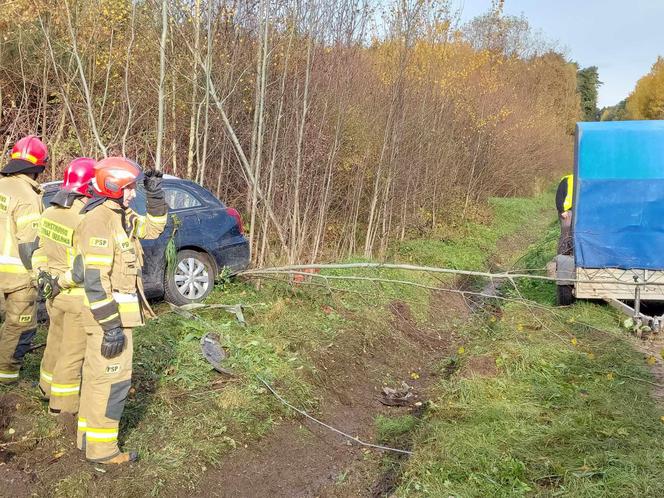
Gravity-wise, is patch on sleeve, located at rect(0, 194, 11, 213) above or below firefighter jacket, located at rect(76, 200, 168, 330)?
above

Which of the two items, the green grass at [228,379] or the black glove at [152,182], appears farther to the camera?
the black glove at [152,182]

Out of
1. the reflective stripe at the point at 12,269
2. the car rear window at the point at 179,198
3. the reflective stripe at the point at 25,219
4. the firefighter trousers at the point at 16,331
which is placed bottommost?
the firefighter trousers at the point at 16,331

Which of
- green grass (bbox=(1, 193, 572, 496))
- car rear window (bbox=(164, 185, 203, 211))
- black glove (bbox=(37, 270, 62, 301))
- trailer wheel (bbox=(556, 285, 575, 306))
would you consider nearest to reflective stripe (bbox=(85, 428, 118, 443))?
green grass (bbox=(1, 193, 572, 496))

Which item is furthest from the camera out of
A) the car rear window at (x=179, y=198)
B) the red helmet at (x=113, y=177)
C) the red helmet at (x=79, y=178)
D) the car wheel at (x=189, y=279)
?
the car rear window at (x=179, y=198)

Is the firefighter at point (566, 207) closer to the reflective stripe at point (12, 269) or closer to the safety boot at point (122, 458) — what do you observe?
the safety boot at point (122, 458)

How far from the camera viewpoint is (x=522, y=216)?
24688 mm

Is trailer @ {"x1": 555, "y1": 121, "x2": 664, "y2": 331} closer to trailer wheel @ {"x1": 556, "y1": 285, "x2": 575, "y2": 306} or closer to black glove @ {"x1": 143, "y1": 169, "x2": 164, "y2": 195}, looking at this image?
trailer wheel @ {"x1": 556, "y1": 285, "x2": 575, "y2": 306}

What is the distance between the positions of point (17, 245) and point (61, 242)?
0.98 metres

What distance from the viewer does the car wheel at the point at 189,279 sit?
784cm

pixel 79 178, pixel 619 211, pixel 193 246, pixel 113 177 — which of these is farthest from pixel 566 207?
pixel 113 177

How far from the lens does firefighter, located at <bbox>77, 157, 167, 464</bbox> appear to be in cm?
409

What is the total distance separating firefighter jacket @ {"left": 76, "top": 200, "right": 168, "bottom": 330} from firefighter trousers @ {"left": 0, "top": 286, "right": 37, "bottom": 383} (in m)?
1.54

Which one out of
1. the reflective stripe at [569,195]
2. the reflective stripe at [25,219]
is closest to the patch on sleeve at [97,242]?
A: the reflective stripe at [25,219]

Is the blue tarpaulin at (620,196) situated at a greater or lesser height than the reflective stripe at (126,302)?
greater
